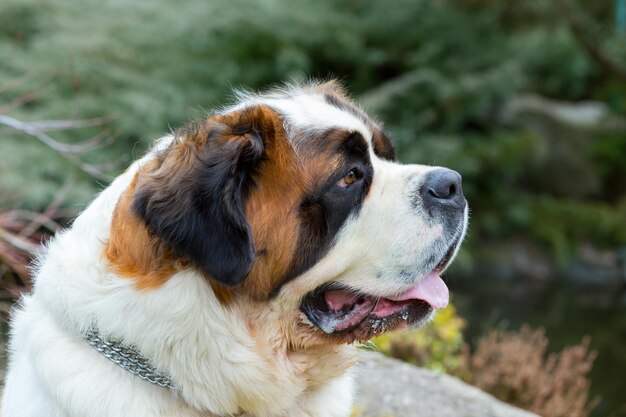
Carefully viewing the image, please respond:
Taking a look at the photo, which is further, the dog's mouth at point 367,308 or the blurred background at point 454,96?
the blurred background at point 454,96

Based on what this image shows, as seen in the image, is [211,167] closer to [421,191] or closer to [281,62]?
[421,191]

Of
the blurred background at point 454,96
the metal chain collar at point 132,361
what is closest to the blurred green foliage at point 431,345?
the metal chain collar at point 132,361

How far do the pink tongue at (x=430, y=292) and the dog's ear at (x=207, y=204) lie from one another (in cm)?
63

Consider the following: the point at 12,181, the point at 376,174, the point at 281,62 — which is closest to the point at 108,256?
the point at 376,174

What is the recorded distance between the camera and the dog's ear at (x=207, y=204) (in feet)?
8.13

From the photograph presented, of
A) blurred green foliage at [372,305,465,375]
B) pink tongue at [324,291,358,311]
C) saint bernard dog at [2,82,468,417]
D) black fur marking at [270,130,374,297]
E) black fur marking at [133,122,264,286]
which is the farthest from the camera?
blurred green foliage at [372,305,465,375]

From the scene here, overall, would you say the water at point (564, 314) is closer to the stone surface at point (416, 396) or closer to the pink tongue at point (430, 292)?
the stone surface at point (416, 396)

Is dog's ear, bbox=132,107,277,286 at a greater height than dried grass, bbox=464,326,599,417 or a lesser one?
greater

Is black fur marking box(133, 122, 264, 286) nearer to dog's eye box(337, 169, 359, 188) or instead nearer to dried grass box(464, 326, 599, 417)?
dog's eye box(337, 169, 359, 188)

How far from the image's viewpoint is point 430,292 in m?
2.90

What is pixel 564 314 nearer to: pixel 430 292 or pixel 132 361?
pixel 430 292

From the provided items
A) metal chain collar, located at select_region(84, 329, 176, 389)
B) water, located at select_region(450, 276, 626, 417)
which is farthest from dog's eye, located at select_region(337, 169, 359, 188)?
water, located at select_region(450, 276, 626, 417)

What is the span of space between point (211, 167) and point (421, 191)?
2.47ft

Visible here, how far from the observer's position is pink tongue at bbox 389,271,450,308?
2.85 metres
